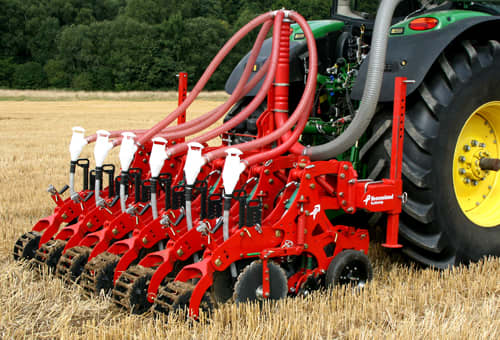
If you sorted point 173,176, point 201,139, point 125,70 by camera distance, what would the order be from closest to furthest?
point 201,139 → point 173,176 → point 125,70

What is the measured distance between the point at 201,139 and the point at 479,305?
202cm

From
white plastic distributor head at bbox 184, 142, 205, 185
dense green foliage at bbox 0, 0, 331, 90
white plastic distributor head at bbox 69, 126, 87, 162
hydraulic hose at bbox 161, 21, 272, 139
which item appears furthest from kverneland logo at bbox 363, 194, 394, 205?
dense green foliage at bbox 0, 0, 331, 90

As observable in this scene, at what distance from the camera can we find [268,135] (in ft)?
12.0

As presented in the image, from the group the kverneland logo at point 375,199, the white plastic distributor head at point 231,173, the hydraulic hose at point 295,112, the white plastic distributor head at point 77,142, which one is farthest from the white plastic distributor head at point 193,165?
the white plastic distributor head at point 77,142

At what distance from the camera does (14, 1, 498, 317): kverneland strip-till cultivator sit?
3240 mm

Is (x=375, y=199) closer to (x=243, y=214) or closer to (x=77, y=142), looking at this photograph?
(x=243, y=214)

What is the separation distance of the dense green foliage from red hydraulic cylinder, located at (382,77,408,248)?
116 feet

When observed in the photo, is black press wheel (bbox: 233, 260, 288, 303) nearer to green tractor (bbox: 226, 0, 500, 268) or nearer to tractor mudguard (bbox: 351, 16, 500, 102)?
green tractor (bbox: 226, 0, 500, 268)

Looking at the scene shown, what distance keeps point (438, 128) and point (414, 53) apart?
50 centimetres

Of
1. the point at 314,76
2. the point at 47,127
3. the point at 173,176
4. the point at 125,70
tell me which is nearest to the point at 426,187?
the point at 314,76

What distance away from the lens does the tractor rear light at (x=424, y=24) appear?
374 cm

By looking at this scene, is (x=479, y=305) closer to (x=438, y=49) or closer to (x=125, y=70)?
(x=438, y=49)

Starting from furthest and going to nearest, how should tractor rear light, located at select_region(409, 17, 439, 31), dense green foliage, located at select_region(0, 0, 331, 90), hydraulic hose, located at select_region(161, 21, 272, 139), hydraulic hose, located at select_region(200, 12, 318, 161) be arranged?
1. dense green foliage, located at select_region(0, 0, 331, 90)
2. hydraulic hose, located at select_region(161, 21, 272, 139)
3. tractor rear light, located at select_region(409, 17, 439, 31)
4. hydraulic hose, located at select_region(200, 12, 318, 161)

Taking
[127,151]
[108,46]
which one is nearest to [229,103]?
[127,151]
